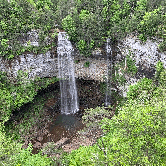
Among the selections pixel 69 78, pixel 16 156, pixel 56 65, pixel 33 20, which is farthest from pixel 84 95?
pixel 16 156

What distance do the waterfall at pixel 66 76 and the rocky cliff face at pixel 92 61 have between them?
1.19 meters

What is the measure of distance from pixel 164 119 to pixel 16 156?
1482 cm

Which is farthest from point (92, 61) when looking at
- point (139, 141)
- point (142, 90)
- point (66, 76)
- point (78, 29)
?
point (139, 141)

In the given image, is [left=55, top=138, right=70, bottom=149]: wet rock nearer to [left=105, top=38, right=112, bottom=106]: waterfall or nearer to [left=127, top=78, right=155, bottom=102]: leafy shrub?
[left=105, top=38, right=112, bottom=106]: waterfall

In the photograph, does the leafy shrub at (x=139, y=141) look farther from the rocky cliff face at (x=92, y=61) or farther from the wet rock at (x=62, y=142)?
the rocky cliff face at (x=92, y=61)

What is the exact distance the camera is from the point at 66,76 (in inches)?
1367

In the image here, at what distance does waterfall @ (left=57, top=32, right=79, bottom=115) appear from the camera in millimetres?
32719

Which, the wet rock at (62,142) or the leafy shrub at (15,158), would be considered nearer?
the leafy shrub at (15,158)

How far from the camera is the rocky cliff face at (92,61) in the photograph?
28000 millimetres

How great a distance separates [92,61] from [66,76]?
5997 millimetres

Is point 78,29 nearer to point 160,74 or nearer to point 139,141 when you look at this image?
point 160,74

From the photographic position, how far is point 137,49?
96.0 ft

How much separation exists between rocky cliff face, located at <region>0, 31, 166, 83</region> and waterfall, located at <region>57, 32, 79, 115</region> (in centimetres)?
119

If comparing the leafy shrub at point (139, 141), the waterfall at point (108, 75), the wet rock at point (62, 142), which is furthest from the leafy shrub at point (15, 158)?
the waterfall at point (108, 75)
